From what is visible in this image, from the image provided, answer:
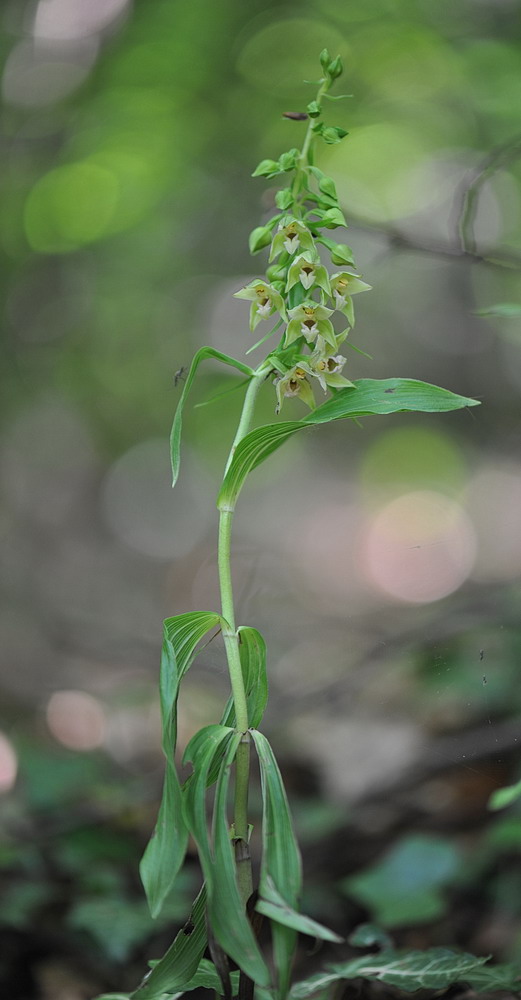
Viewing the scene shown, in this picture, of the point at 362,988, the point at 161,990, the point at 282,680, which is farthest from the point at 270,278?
the point at 282,680

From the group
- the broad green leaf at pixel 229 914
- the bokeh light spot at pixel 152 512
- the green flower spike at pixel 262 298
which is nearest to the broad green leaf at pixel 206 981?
the broad green leaf at pixel 229 914

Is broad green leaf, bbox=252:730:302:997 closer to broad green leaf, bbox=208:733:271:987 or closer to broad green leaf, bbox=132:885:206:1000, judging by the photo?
broad green leaf, bbox=208:733:271:987

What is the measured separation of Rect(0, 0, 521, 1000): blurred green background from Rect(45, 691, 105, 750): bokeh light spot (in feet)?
0.05

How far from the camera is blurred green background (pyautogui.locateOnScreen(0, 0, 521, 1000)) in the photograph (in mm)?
2311

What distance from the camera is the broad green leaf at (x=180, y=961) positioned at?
0.95 metres

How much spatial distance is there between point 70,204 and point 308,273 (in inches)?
156

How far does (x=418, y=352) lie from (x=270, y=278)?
14.6 feet

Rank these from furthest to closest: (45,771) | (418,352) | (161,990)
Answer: (418,352) < (45,771) < (161,990)

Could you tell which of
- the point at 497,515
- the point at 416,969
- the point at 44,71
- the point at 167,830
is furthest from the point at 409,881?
the point at 44,71

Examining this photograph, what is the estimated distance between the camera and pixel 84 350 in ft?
15.8

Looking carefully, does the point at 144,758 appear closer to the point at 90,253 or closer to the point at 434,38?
the point at 90,253

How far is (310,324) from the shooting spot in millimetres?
995

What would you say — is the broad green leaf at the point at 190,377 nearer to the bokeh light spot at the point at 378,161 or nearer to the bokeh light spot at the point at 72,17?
the bokeh light spot at the point at 378,161

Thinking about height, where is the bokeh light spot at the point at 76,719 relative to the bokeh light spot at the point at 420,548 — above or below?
below
